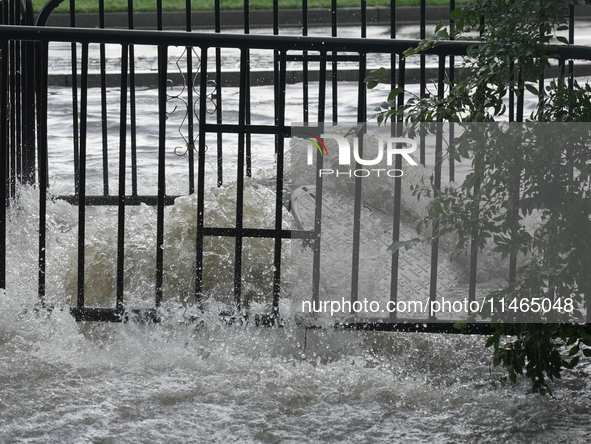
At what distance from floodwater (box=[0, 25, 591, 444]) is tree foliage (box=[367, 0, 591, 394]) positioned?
0.31m

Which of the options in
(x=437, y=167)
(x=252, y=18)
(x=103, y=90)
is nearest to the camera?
(x=437, y=167)

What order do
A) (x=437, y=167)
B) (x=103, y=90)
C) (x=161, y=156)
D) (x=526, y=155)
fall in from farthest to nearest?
(x=103, y=90) < (x=161, y=156) < (x=437, y=167) < (x=526, y=155)

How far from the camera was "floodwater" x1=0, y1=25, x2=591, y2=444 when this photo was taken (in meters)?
2.87

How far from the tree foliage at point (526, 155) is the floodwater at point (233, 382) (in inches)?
12.3

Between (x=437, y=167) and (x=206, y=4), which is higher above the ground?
(x=206, y=4)

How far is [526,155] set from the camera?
2750 millimetres

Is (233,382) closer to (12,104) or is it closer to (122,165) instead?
(122,165)

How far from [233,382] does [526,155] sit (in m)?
1.38

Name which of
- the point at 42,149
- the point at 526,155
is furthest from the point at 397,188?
the point at 42,149

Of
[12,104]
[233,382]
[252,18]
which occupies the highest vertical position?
[252,18]

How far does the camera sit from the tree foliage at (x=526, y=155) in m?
2.70

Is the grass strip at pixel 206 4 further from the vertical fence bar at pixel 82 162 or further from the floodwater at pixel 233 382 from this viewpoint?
the vertical fence bar at pixel 82 162

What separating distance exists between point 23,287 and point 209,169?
322 centimetres

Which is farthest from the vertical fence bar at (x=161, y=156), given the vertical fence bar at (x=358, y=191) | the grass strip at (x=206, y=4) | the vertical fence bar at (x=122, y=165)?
the grass strip at (x=206, y=4)
